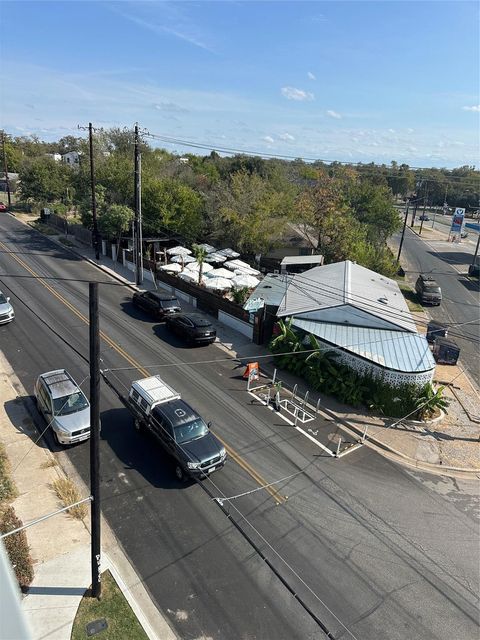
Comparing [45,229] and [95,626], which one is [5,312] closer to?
[95,626]

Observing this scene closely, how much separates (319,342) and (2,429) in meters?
14.3

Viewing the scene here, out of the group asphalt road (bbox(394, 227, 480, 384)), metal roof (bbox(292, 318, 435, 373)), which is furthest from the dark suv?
asphalt road (bbox(394, 227, 480, 384))

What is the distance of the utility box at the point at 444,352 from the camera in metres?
24.9

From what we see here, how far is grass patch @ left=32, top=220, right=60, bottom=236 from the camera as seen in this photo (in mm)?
48569

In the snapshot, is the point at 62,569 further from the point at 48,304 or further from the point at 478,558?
the point at 48,304

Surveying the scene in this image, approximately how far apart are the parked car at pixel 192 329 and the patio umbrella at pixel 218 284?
5848 mm

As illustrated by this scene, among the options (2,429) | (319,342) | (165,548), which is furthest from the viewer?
(319,342)

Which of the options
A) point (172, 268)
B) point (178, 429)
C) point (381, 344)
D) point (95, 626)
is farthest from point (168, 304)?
point (95, 626)

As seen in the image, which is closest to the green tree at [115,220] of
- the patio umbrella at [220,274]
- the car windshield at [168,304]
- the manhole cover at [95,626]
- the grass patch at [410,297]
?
the patio umbrella at [220,274]

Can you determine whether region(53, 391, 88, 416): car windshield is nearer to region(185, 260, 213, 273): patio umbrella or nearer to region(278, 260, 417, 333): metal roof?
region(278, 260, 417, 333): metal roof

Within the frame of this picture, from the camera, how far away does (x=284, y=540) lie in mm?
12125

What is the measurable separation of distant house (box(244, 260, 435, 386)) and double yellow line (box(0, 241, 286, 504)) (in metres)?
7.75

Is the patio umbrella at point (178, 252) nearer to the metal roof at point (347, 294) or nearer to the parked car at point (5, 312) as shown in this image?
the metal roof at point (347, 294)

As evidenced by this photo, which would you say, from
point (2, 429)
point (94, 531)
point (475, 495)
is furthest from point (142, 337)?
point (475, 495)
